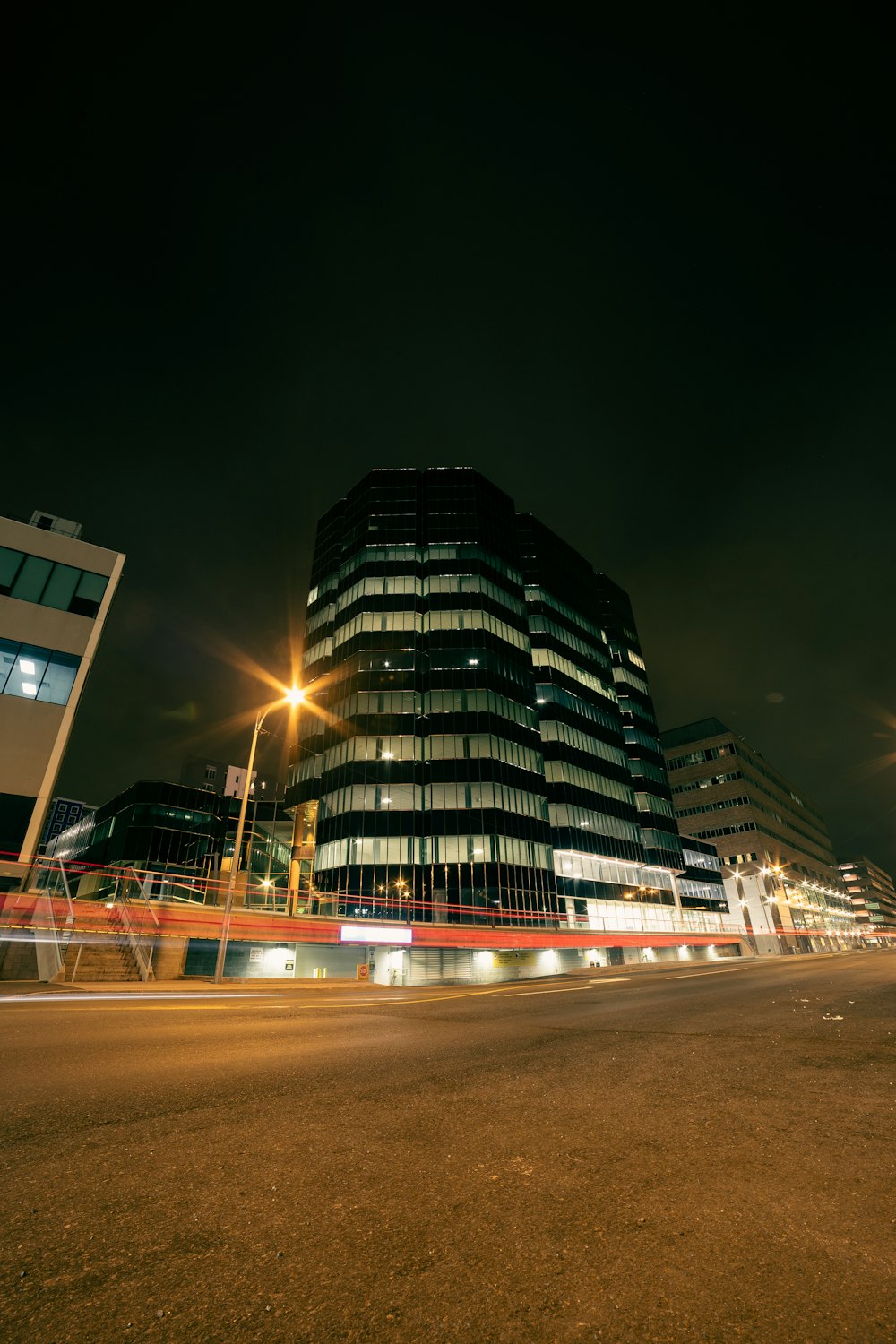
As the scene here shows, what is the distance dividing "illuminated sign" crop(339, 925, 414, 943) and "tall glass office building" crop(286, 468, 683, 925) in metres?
8.09

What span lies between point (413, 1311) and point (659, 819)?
7761cm

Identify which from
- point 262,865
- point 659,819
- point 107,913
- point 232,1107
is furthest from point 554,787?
point 232,1107

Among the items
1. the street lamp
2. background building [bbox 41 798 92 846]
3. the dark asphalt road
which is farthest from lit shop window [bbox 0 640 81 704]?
background building [bbox 41 798 92 846]

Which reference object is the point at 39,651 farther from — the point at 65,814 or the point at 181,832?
the point at 65,814

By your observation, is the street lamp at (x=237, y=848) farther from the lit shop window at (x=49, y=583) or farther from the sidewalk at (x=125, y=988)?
the lit shop window at (x=49, y=583)

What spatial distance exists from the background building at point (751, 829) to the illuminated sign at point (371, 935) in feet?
217

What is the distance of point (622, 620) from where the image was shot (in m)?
84.4

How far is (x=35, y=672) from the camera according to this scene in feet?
86.9

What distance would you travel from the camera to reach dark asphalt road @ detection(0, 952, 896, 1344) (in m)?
1.96

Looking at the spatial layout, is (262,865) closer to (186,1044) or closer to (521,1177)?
(186,1044)

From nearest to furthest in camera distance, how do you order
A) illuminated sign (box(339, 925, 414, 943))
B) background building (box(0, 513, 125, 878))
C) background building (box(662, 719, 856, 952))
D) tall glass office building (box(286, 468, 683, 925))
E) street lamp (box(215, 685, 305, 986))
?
1. street lamp (box(215, 685, 305, 986))
2. background building (box(0, 513, 125, 878))
3. illuminated sign (box(339, 925, 414, 943))
4. tall glass office building (box(286, 468, 683, 925))
5. background building (box(662, 719, 856, 952))

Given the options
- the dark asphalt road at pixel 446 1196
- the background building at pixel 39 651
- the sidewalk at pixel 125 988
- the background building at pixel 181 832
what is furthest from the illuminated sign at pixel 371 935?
the background building at pixel 181 832

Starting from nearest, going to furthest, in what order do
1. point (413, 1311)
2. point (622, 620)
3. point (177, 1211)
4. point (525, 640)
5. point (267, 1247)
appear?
1. point (413, 1311)
2. point (267, 1247)
3. point (177, 1211)
4. point (525, 640)
5. point (622, 620)

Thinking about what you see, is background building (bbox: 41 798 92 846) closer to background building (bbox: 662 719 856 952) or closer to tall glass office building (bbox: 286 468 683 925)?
tall glass office building (bbox: 286 468 683 925)
